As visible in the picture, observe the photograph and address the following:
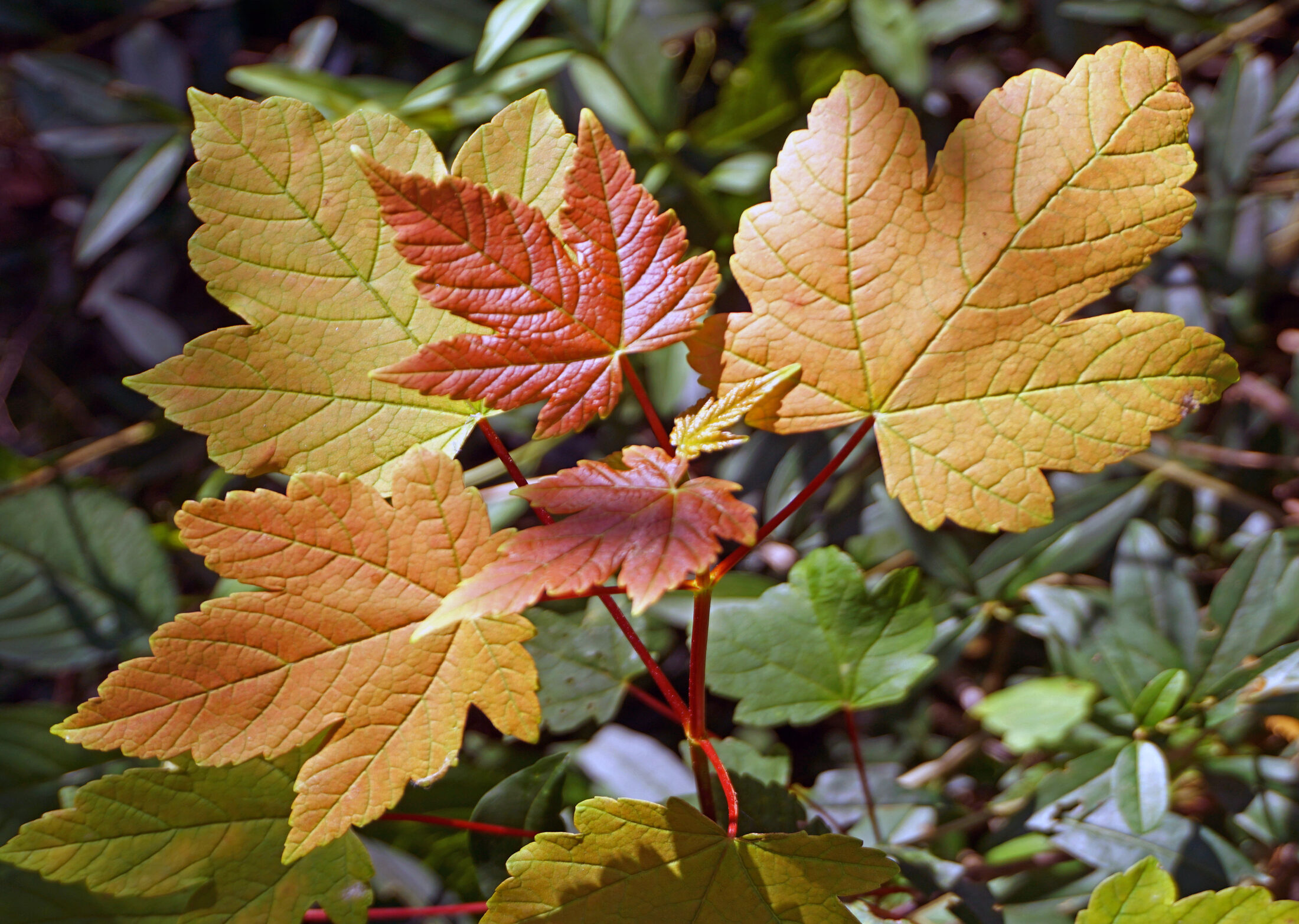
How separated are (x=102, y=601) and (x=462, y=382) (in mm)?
1010

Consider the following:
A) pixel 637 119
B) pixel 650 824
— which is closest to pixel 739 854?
pixel 650 824

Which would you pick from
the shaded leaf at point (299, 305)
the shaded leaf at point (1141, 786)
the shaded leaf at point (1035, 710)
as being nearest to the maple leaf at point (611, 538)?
the shaded leaf at point (299, 305)

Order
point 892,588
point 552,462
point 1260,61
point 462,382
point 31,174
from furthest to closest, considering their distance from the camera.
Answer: point 31,174 < point 552,462 < point 1260,61 < point 892,588 < point 462,382

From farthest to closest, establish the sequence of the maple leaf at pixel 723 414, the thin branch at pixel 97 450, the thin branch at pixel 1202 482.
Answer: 1. the thin branch at pixel 97 450
2. the thin branch at pixel 1202 482
3. the maple leaf at pixel 723 414

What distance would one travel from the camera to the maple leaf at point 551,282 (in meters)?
0.55

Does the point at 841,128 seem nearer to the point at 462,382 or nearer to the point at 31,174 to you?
the point at 462,382

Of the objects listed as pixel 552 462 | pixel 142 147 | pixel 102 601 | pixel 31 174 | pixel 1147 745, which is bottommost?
pixel 1147 745

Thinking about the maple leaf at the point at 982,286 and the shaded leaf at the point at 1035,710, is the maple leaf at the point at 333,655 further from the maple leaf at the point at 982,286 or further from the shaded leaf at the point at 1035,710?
the shaded leaf at the point at 1035,710

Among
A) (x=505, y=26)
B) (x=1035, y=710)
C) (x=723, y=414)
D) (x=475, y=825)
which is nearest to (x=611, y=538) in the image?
(x=723, y=414)

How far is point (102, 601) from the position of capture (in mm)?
1259

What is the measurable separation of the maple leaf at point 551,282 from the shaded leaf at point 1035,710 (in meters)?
0.93

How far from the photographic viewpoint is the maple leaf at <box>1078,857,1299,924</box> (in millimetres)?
645

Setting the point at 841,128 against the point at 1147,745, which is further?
the point at 1147,745

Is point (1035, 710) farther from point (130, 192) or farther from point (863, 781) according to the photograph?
point (130, 192)
